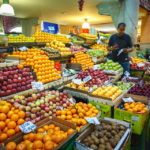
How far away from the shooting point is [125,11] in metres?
7.31

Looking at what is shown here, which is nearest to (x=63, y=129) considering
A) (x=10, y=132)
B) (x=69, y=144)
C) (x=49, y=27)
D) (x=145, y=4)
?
(x=69, y=144)

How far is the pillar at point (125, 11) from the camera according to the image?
708 centimetres

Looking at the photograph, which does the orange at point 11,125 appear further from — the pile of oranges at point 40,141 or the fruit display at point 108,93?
the fruit display at point 108,93

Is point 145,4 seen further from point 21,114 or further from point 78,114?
point 21,114

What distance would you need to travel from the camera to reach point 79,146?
1786 millimetres

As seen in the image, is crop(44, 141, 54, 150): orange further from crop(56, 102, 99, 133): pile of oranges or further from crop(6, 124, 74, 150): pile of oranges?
crop(56, 102, 99, 133): pile of oranges

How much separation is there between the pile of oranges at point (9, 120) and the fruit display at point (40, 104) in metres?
0.10

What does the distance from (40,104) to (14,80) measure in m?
0.72

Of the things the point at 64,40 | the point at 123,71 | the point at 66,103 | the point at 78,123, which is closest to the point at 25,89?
the point at 66,103

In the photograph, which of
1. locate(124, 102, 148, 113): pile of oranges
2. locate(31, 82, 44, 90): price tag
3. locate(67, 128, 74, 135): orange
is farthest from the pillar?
locate(67, 128, 74, 135): orange

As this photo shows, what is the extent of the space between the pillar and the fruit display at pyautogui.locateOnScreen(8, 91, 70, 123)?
5776 millimetres

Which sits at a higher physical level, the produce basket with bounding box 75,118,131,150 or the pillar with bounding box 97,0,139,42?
the pillar with bounding box 97,0,139,42

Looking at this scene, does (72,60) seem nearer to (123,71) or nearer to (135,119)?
(123,71)

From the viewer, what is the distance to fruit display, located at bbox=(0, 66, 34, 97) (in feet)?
8.46
